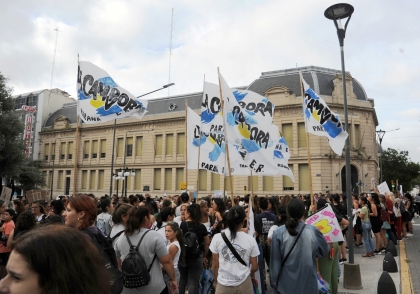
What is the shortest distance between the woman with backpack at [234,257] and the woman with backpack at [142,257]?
63 centimetres

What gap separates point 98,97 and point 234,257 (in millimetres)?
6175

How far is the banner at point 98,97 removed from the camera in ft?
29.2

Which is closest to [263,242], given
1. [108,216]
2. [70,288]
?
[108,216]

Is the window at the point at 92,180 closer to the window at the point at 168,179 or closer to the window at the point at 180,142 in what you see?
the window at the point at 168,179

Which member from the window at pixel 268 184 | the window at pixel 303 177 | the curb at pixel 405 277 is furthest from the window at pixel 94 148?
the curb at pixel 405 277

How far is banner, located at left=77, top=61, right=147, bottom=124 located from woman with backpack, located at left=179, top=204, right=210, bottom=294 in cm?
401

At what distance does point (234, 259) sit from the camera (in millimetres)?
4453

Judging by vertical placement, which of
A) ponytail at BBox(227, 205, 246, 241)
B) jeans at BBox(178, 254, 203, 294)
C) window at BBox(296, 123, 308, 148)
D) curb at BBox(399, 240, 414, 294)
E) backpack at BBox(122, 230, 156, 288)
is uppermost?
window at BBox(296, 123, 308, 148)

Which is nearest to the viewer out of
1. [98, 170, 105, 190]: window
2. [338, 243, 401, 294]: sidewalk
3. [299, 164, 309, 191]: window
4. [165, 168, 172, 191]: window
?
[338, 243, 401, 294]: sidewalk

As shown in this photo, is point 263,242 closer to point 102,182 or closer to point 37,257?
point 37,257

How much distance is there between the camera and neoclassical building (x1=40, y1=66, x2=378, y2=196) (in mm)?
36875

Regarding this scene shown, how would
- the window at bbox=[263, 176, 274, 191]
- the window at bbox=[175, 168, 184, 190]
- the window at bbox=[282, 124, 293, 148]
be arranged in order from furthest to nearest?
the window at bbox=[175, 168, 184, 190], the window at bbox=[263, 176, 274, 191], the window at bbox=[282, 124, 293, 148]

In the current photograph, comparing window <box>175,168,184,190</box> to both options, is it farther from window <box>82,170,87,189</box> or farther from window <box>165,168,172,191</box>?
window <box>82,170,87,189</box>

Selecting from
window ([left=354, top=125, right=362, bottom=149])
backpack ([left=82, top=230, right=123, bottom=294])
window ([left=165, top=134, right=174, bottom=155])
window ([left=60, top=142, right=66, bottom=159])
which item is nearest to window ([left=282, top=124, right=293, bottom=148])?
window ([left=354, top=125, right=362, bottom=149])
